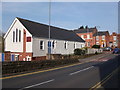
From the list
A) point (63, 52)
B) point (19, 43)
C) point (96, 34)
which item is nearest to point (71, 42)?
point (63, 52)

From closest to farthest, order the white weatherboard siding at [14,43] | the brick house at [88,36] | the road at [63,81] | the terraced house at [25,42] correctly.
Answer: the road at [63,81], the terraced house at [25,42], the white weatherboard siding at [14,43], the brick house at [88,36]

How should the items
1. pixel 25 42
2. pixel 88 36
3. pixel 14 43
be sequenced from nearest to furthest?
1. pixel 25 42
2. pixel 14 43
3. pixel 88 36

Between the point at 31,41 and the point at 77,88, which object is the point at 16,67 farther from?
the point at 31,41

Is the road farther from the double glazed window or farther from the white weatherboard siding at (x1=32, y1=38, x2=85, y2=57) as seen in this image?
the double glazed window

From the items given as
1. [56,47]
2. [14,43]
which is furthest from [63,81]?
[56,47]

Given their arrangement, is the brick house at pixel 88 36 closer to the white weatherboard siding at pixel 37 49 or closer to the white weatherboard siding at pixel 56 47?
the white weatherboard siding at pixel 56 47

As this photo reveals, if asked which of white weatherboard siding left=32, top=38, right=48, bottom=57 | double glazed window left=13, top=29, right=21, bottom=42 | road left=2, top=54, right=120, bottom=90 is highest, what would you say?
double glazed window left=13, top=29, right=21, bottom=42

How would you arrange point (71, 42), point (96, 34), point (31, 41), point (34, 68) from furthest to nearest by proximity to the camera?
1. point (96, 34)
2. point (71, 42)
3. point (31, 41)
4. point (34, 68)

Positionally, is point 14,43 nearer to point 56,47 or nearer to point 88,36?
point 56,47

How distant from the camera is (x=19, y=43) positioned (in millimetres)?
31391

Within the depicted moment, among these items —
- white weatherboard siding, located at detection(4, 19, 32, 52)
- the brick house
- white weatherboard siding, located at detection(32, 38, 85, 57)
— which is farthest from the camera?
the brick house

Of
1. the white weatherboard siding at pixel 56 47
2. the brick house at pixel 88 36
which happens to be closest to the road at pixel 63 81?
the white weatherboard siding at pixel 56 47

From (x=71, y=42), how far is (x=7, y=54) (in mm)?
17426

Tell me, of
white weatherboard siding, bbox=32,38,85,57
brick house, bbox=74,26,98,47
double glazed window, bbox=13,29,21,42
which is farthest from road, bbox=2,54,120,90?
brick house, bbox=74,26,98,47
